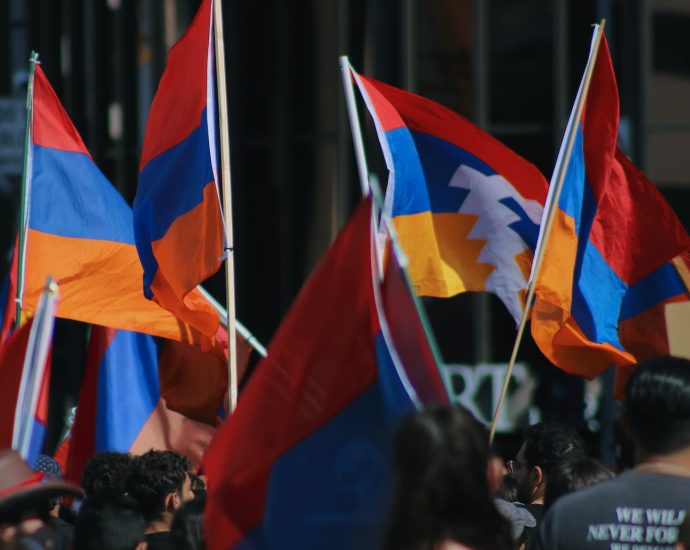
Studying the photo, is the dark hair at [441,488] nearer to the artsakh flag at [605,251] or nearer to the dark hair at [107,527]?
the dark hair at [107,527]

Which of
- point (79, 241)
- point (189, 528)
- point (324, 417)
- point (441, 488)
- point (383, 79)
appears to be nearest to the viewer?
point (441, 488)

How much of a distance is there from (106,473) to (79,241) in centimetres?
194

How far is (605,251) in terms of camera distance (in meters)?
5.96

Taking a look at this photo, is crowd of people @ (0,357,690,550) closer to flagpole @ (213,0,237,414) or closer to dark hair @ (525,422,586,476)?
dark hair @ (525,422,586,476)

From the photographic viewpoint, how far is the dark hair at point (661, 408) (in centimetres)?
323

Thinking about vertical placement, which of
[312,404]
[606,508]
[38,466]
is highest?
[312,404]

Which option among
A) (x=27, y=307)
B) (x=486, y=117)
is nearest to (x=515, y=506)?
(x=27, y=307)

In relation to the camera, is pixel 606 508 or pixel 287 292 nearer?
pixel 606 508

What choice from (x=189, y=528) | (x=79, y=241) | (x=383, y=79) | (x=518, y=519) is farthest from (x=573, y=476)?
(x=383, y=79)

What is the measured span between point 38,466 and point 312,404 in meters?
2.80

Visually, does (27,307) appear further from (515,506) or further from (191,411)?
(515,506)

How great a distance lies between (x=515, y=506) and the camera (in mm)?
4906

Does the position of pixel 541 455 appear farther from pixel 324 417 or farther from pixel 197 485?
pixel 324 417

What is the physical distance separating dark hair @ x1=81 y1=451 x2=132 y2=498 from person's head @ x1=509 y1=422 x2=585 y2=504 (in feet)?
5.31
